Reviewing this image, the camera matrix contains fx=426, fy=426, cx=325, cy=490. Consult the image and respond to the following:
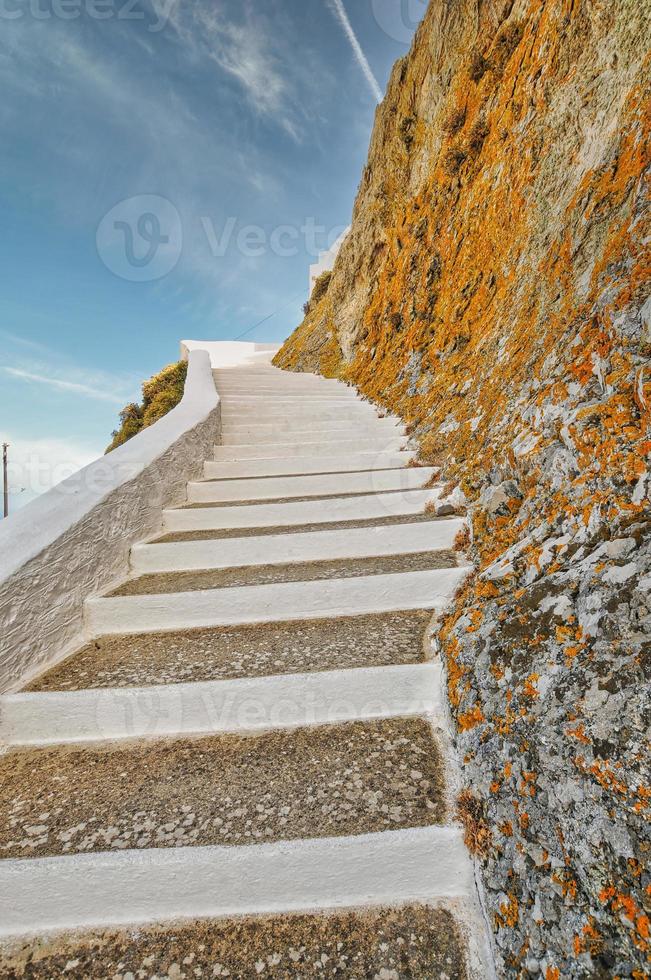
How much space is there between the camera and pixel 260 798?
1.30 metres

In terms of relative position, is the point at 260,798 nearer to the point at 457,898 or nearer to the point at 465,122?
the point at 457,898

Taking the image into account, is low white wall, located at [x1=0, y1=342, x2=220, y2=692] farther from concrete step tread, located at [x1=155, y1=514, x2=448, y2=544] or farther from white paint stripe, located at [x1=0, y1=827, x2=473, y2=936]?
white paint stripe, located at [x1=0, y1=827, x2=473, y2=936]

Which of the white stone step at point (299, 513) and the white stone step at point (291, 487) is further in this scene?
the white stone step at point (291, 487)

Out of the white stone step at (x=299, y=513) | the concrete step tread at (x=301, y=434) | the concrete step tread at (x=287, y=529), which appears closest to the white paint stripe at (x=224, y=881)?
the concrete step tread at (x=287, y=529)

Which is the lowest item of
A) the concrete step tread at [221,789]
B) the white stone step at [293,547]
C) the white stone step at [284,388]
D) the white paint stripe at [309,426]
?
the concrete step tread at [221,789]

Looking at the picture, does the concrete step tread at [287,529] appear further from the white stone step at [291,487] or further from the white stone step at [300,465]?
the white stone step at [300,465]

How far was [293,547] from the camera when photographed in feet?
8.55

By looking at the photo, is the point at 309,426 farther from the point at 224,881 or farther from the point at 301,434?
the point at 224,881

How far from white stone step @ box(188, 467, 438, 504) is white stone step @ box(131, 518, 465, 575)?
32.0 inches

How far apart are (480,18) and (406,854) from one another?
787cm

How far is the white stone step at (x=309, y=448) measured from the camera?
4.19 meters

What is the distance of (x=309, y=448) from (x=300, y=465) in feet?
1.28

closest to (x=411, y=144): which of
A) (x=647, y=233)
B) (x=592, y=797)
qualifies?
(x=647, y=233)

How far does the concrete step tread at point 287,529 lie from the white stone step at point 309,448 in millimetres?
1311
